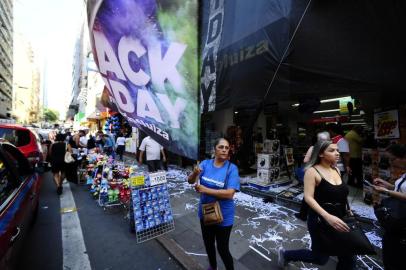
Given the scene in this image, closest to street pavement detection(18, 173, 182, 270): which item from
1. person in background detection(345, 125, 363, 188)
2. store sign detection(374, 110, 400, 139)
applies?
store sign detection(374, 110, 400, 139)

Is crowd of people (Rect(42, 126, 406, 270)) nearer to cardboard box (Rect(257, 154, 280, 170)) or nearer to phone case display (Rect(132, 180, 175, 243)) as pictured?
phone case display (Rect(132, 180, 175, 243))

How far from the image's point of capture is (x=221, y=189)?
2.58 metres

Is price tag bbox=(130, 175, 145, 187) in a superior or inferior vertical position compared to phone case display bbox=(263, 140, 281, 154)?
inferior

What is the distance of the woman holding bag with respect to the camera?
2.57m

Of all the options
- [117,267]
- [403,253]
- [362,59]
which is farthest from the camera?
[362,59]

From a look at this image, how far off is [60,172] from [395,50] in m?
8.57

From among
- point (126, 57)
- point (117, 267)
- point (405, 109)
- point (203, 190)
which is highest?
point (126, 57)

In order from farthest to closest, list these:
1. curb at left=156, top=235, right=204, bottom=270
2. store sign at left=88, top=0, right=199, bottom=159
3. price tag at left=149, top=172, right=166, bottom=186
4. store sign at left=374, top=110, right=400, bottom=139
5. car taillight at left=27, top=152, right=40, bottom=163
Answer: car taillight at left=27, top=152, right=40, bottom=163
store sign at left=374, top=110, right=400, bottom=139
price tag at left=149, top=172, right=166, bottom=186
curb at left=156, top=235, right=204, bottom=270
store sign at left=88, top=0, right=199, bottom=159

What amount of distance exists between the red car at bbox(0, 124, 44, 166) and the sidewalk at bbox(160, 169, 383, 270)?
15.0 ft

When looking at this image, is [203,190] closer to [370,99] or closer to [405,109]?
[405,109]

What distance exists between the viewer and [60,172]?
23.6 feet

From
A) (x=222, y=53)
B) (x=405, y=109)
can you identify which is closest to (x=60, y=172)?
(x=222, y=53)

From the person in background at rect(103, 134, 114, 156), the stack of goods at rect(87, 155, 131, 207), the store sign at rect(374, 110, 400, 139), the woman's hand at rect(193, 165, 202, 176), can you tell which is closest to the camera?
the woman's hand at rect(193, 165, 202, 176)

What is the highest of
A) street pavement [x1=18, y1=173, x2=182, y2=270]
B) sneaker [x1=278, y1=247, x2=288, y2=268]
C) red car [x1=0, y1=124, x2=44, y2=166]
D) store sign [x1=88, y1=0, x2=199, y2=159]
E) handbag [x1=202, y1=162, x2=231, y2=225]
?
store sign [x1=88, y1=0, x2=199, y2=159]
